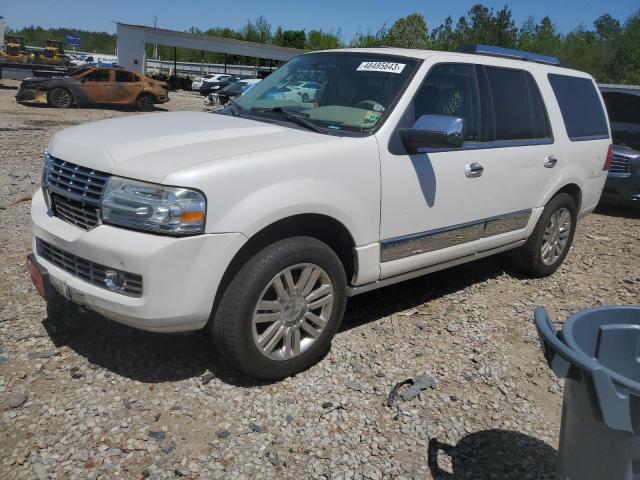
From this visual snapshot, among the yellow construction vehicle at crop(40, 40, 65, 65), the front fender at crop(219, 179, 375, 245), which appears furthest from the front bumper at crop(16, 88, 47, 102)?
the front fender at crop(219, 179, 375, 245)

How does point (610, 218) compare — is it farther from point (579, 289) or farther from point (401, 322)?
point (401, 322)

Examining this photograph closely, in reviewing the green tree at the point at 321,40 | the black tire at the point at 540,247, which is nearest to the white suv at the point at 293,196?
the black tire at the point at 540,247

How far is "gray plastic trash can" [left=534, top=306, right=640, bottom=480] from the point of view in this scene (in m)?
1.76

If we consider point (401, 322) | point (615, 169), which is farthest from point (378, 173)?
point (615, 169)

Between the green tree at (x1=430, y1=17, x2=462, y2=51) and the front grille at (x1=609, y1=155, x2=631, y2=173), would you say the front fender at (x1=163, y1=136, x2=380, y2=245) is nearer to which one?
the front grille at (x1=609, y1=155, x2=631, y2=173)

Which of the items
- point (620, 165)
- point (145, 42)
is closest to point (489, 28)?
point (145, 42)

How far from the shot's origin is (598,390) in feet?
5.76

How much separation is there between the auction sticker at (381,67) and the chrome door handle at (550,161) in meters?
1.63

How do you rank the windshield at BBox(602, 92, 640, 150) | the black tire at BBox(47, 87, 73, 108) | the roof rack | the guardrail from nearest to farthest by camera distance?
the roof rack < the windshield at BBox(602, 92, 640, 150) < the black tire at BBox(47, 87, 73, 108) < the guardrail

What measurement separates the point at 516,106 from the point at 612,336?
285 cm

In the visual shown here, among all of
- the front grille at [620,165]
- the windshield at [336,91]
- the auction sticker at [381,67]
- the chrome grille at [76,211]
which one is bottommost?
the chrome grille at [76,211]

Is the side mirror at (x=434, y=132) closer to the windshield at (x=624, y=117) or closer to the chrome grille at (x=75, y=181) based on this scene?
the chrome grille at (x=75, y=181)

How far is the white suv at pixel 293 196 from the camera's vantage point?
9.39 ft

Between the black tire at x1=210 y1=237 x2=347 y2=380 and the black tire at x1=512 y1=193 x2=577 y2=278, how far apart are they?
2.45 metres
